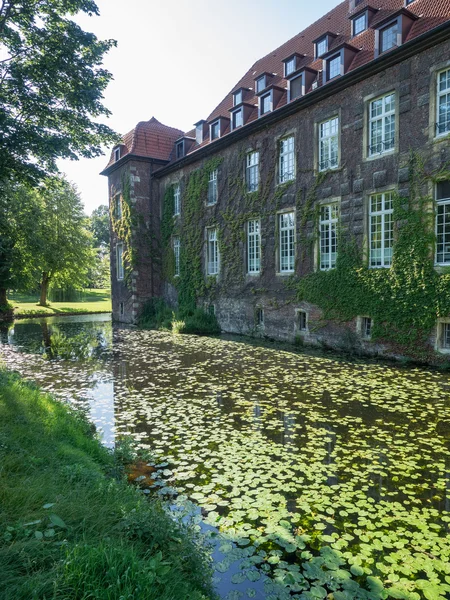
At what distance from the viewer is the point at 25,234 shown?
30.4 meters

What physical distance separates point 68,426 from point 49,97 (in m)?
10.3

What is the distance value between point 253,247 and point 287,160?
3800mm

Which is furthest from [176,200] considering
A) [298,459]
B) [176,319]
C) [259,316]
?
[298,459]

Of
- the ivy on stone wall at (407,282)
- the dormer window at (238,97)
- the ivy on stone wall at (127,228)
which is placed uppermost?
the dormer window at (238,97)

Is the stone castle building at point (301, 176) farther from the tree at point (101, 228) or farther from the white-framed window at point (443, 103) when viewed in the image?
the tree at point (101, 228)

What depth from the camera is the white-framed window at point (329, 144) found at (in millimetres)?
14281

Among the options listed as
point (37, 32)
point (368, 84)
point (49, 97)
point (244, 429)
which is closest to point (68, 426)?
point (244, 429)

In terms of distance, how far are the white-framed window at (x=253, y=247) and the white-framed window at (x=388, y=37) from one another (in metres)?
7.57

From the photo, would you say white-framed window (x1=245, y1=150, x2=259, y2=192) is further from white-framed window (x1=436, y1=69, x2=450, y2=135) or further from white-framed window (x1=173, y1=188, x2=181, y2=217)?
white-framed window (x1=436, y1=69, x2=450, y2=135)

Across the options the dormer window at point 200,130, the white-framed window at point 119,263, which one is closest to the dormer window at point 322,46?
the dormer window at point 200,130

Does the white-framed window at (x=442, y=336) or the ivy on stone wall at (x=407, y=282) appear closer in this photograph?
the white-framed window at (x=442, y=336)

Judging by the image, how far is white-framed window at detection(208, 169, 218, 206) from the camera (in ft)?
67.4

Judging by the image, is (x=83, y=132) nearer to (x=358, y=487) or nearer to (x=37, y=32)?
(x=37, y=32)

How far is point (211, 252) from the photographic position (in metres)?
21.1
